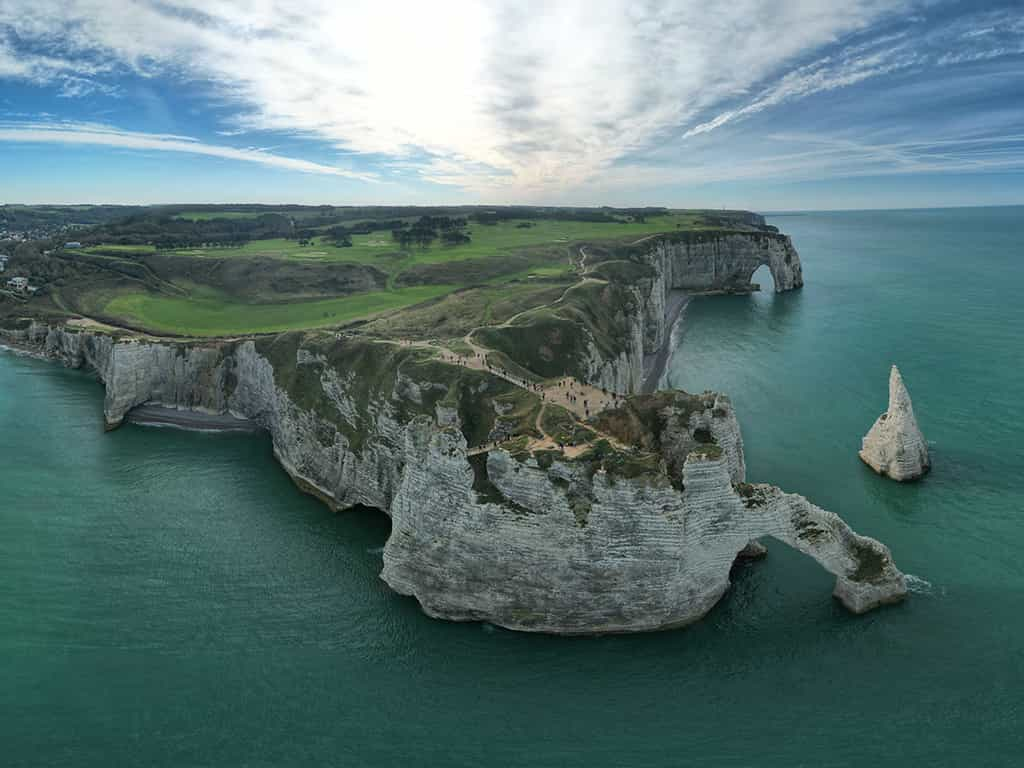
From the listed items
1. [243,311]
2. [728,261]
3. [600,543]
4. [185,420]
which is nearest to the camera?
[600,543]

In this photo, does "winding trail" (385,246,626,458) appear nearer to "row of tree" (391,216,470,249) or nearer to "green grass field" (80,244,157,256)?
"row of tree" (391,216,470,249)

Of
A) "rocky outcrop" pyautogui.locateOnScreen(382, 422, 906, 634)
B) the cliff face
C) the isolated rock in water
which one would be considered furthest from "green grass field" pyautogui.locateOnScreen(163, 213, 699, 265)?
"rocky outcrop" pyautogui.locateOnScreen(382, 422, 906, 634)

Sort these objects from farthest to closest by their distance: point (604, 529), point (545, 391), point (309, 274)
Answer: point (309, 274) < point (545, 391) < point (604, 529)

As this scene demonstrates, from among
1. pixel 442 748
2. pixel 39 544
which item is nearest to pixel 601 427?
pixel 442 748

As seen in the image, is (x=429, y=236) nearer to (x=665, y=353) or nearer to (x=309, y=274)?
(x=309, y=274)

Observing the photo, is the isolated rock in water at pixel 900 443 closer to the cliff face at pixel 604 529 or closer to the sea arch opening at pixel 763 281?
the cliff face at pixel 604 529

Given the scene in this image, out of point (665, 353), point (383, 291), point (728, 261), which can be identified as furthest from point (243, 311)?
point (728, 261)
